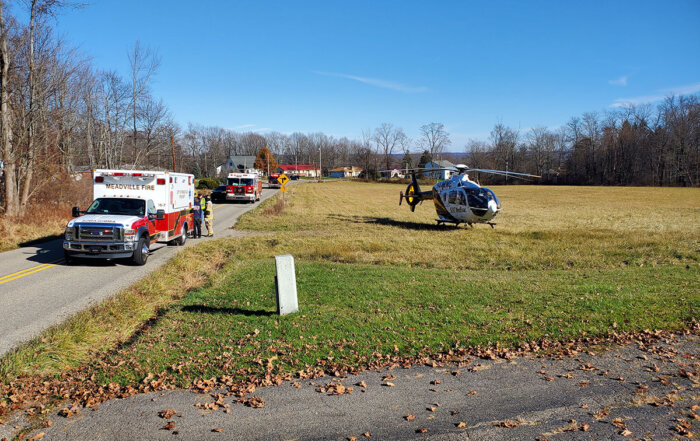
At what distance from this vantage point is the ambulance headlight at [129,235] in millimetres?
12922

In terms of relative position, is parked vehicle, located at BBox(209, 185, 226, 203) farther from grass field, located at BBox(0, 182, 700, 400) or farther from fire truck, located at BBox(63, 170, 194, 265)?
grass field, located at BBox(0, 182, 700, 400)

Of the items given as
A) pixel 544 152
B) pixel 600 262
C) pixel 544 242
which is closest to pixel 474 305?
pixel 600 262

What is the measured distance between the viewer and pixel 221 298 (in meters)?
9.43

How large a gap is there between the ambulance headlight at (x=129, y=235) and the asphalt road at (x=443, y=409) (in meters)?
8.63

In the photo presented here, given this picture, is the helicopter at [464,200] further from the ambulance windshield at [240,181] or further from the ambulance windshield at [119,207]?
the ambulance windshield at [240,181]

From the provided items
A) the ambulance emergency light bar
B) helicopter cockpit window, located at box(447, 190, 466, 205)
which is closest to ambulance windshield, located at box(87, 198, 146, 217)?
the ambulance emergency light bar

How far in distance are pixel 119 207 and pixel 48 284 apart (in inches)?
152

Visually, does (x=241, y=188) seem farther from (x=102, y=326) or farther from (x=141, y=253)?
(x=102, y=326)

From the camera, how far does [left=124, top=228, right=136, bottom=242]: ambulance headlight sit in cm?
1292

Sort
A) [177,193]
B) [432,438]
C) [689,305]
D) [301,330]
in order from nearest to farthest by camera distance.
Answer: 1. [432,438]
2. [301,330]
3. [689,305]
4. [177,193]

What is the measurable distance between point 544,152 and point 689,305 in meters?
119

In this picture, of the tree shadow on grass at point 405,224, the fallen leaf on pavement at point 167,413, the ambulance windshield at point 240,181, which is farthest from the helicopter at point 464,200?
the ambulance windshield at point 240,181

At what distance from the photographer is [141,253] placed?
44.0ft

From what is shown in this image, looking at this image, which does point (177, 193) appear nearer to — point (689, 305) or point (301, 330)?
point (301, 330)
